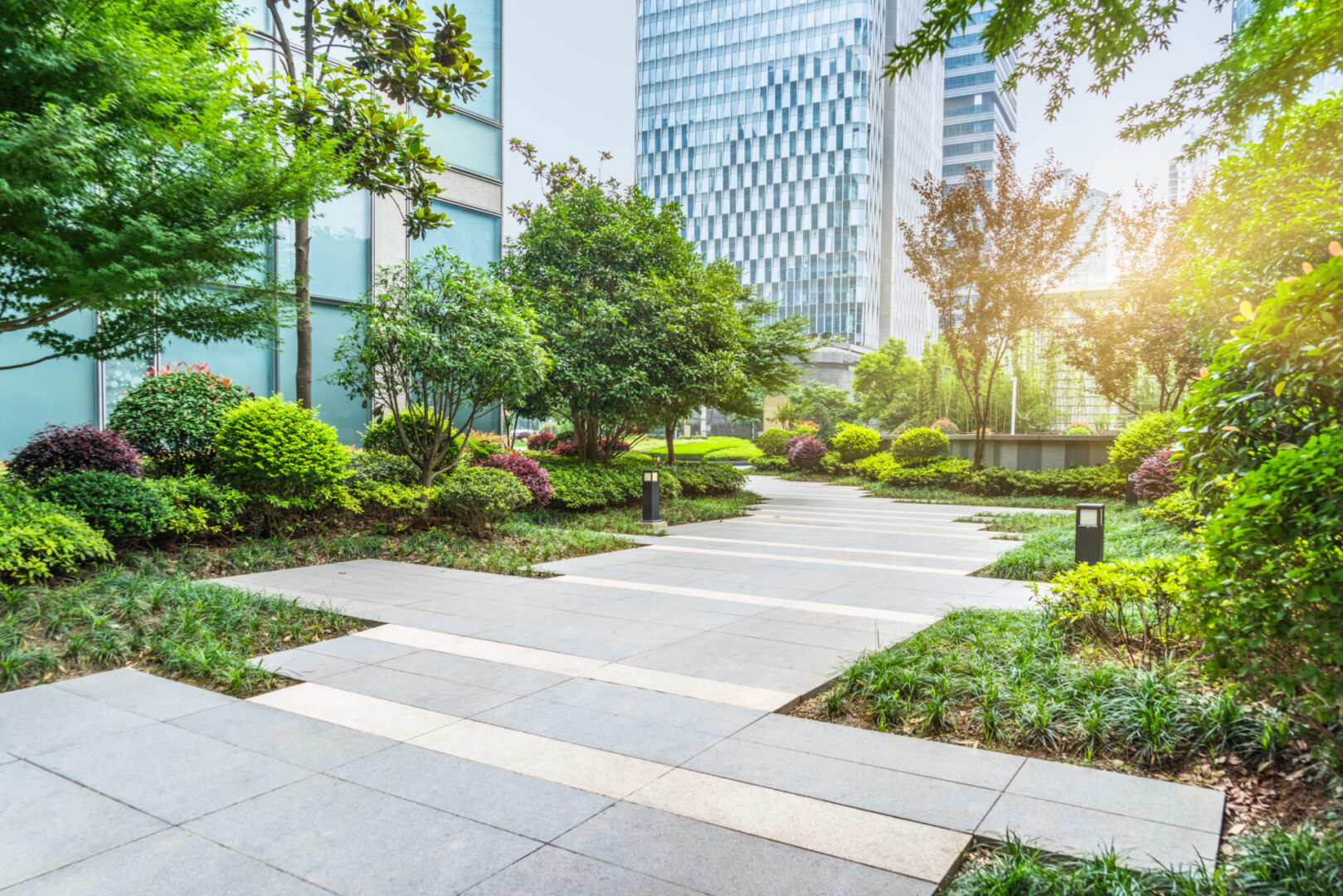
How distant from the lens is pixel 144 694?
4.31m

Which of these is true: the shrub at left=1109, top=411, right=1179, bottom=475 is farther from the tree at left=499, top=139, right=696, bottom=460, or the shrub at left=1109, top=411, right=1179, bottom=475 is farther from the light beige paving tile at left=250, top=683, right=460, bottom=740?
the light beige paving tile at left=250, top=683, right=460, bottom=740

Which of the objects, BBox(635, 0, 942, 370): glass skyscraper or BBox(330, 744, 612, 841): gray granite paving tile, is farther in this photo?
BBox(635, 0, 942, 370): glass skyscraper

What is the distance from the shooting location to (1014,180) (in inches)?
723

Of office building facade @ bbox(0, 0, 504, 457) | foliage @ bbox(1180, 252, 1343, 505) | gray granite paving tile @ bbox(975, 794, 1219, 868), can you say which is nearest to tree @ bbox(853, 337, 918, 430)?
office building facade @ bbox(0, 0, 504, 457)

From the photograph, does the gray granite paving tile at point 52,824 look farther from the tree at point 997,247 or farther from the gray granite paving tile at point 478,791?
the tree at point 997,247

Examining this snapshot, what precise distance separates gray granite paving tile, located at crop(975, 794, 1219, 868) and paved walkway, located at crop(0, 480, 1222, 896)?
11mm

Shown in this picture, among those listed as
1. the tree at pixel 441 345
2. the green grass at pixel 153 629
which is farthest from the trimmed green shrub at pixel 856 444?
the green grass at pixel 153 629

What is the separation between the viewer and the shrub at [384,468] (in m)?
10.8

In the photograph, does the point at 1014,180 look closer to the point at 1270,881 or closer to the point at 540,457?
the point at 540,457

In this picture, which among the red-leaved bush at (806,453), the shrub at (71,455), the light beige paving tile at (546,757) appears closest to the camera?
the light beige paving tile at (546,757)

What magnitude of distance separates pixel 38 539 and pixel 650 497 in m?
7.67

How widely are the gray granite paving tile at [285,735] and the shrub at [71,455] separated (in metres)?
5.23

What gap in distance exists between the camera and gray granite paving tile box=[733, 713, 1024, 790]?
11.0ft

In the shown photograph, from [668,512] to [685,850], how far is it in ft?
35.5
